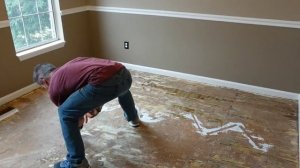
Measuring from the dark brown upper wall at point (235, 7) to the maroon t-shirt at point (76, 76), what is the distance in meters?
1.65

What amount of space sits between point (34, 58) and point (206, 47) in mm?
2016

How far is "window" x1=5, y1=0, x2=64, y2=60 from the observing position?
3115 mm

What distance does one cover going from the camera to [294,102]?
3064 millimetres

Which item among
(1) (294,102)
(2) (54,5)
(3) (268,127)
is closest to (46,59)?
(2) (54,5)

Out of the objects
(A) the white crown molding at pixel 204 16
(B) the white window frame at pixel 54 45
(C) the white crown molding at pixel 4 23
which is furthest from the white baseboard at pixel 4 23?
(A) the white crown molding at pixel 204 16

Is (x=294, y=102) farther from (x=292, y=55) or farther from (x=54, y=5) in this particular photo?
(x=54, y=5)

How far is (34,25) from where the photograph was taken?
3350mm

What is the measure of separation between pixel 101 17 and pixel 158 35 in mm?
873

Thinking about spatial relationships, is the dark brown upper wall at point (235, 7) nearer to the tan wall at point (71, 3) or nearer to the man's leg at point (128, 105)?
the tan wall at point (71, 3)

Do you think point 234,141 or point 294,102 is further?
point 294,102

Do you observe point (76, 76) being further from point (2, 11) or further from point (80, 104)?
point (2, 11)

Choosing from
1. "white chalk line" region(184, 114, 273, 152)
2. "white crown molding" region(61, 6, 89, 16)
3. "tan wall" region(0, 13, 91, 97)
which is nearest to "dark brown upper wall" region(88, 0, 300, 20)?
"white crown molding" region(61, 6, 89, 16)

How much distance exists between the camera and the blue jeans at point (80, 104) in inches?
76.2

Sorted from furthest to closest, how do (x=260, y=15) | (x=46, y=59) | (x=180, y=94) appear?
1. (x=46, y=59)
2. (x=180, y=94)
3. (x=260, y=15)
